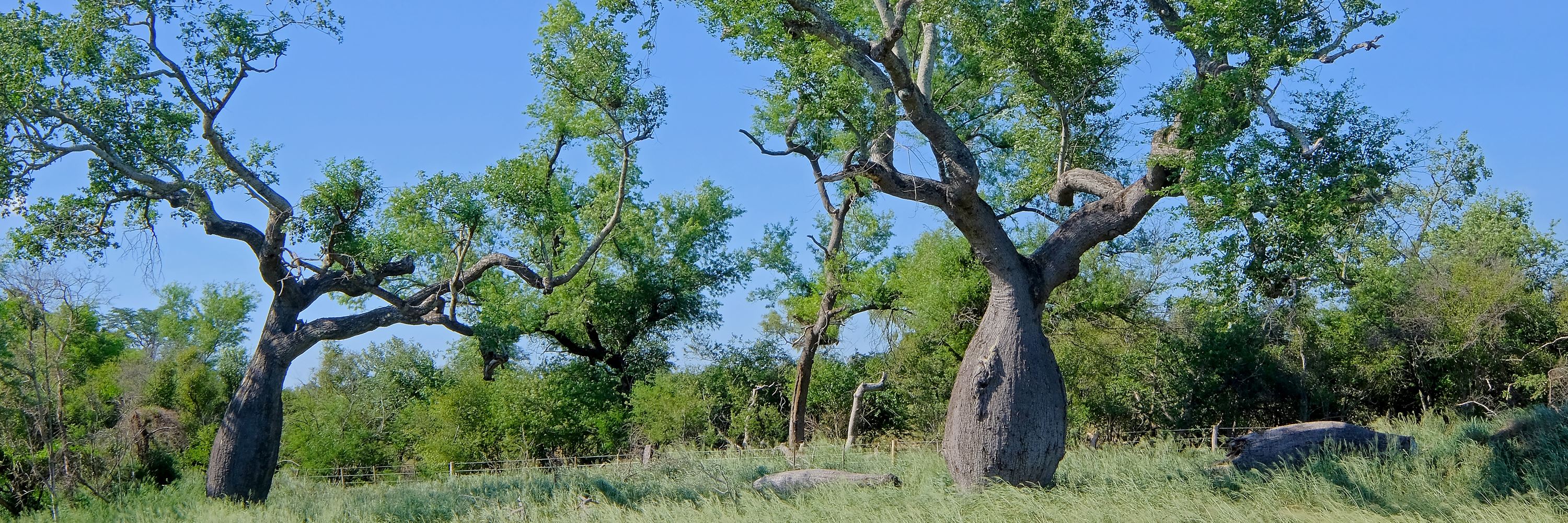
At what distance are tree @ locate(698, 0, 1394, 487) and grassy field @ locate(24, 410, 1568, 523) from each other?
1.01 m

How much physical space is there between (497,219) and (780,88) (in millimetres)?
5262

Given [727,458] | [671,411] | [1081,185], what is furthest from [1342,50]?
[671,411]

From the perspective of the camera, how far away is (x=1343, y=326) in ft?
76.9

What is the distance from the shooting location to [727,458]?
690 inches

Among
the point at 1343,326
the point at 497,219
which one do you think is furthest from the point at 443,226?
the point at 1343,326

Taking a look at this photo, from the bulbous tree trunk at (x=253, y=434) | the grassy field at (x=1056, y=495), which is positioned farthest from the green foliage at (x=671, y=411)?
the bulbous tree trunk at (x=253, y=434)

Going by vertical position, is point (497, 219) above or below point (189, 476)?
above

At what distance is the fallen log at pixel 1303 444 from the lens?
13.0 m

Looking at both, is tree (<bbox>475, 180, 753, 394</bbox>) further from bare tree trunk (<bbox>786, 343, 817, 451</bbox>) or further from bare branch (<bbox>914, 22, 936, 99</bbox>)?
bare branch (<bbox>914, 22, 936, 99</bbox>)

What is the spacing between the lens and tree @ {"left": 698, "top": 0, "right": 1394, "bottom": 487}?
440 inches

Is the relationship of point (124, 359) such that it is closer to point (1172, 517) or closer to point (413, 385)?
point (413, 385)

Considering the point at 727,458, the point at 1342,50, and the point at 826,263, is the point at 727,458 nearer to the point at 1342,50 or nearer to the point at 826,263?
the point at 826,263

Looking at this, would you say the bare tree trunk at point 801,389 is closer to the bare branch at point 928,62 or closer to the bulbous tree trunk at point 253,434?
the bare branch at point 928,62

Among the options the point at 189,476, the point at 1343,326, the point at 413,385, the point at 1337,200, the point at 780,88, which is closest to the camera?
the point at 1337,200
